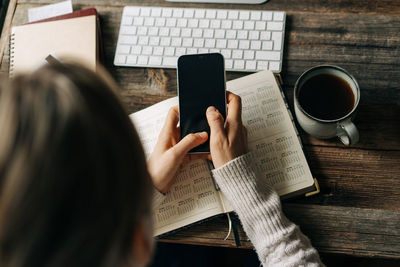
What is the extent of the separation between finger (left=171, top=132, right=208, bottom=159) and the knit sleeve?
0.06 m

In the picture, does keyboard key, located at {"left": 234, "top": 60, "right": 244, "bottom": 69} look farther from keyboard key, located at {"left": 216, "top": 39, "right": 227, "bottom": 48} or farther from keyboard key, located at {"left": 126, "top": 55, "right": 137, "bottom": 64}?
keyboard key, located at {"left": 126, "top": 55, "right": 137, "bottom": 64}

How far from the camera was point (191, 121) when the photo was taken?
2.25ft

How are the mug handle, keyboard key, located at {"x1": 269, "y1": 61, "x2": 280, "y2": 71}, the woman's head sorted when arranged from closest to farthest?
the woman's head
the mug handle
keyboard key, located at {"x1": 269, "y1": 61, "x2": 280, "y2": 71}

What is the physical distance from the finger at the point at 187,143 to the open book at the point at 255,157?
6 cm

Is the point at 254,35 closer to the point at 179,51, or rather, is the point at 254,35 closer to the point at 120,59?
the point at 179,51

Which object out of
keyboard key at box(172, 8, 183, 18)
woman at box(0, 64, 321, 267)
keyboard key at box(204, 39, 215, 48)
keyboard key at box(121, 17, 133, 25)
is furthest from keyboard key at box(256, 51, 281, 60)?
woman at box(0, 64, 321, 267)

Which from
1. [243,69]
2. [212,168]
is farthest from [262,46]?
[212,168]

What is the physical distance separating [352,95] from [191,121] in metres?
0.30

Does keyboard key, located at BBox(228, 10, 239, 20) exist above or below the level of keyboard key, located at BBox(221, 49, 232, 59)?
above

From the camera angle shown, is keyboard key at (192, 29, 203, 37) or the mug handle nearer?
the mug handle

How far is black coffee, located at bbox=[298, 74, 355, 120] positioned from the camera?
65 centimetres

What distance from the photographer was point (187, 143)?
0.66m

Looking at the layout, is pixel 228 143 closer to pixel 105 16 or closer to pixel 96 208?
pixel 96 208

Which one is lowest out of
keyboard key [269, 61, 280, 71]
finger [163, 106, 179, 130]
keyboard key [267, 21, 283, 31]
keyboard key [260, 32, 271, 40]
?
finger [163, 106, 179, 130]
